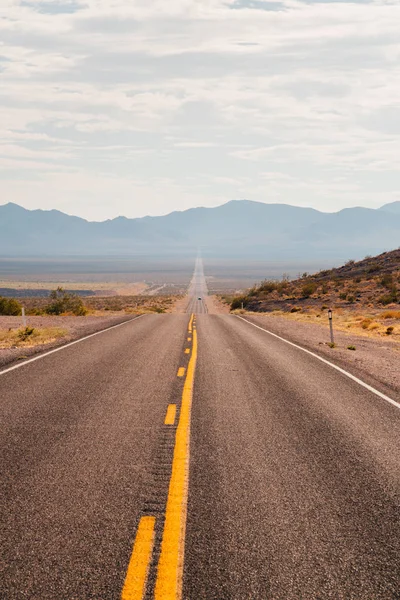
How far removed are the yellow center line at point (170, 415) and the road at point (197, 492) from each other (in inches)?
0.8

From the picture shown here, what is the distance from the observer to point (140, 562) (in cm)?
372

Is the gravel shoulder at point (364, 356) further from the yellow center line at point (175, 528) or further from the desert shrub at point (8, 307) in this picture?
the desert shrub at point (8, 307)

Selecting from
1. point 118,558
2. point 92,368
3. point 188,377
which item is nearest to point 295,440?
point 118,558

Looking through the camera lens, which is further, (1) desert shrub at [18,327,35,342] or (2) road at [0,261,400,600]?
(1) desert shrub at [18,327,35,342]

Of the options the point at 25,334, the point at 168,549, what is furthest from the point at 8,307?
the point at 168,549

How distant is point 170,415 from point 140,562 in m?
3.94

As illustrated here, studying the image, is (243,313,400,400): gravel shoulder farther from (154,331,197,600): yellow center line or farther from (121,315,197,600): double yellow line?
(121,315,197,600): double yellow line

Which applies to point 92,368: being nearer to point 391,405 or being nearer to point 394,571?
point 391,405

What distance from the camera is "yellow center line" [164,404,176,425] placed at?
7.29m

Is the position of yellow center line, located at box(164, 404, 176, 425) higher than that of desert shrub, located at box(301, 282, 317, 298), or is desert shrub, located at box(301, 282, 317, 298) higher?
desert shrub, located at box(301, 282, 317, 298)

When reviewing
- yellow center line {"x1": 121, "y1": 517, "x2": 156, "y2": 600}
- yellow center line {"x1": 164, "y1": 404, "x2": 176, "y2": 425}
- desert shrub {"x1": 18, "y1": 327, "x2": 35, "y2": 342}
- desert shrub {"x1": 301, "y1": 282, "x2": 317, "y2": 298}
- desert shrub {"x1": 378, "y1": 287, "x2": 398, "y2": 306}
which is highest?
desert shrub {"x1": 301, "y1": 282, "x2": 317, "y2": 298}

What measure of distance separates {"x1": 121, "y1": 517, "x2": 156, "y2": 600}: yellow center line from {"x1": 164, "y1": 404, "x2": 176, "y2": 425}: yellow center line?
2901 mm

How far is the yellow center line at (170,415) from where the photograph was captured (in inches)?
287

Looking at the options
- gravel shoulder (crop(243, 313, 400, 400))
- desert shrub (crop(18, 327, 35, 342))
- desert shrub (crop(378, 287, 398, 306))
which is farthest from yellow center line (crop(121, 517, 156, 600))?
desert shrub (crop(378, 287, 398, 306))
